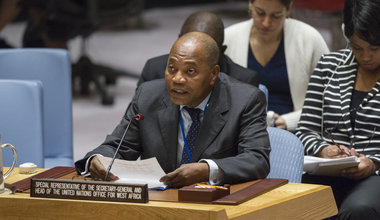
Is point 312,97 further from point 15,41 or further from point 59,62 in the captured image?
point 15,41

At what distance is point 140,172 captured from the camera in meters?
2.42

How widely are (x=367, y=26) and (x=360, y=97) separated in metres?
0.33

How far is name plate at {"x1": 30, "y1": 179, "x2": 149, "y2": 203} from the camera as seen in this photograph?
2197 mm

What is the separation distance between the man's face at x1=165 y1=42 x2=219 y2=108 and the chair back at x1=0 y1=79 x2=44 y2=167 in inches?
39.7

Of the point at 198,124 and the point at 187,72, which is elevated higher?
the point at 187,72

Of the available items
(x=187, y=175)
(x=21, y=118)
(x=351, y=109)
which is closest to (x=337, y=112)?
(x=351, y=109)

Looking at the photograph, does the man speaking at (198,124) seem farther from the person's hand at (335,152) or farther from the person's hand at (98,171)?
the person's hand at (335,152)

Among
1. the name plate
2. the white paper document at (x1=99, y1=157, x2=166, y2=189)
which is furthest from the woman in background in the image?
the name plate

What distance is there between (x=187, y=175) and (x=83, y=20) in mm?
4942

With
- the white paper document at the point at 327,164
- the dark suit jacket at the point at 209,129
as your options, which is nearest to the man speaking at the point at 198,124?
the dark suit jacket at the point at 209,129

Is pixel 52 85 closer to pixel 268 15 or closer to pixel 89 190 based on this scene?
pixel 268 15

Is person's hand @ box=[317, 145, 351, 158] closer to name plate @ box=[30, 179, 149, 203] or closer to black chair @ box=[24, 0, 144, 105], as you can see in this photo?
name plate @ box=[30, 179, 149, 203]

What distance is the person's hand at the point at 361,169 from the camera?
3203 mm

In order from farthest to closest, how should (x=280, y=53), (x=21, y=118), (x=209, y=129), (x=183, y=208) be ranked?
1. (x=280, y=53)
2. (x=21, y=118)
3. (x=209, y=129)
4. (x=183, y=208)
